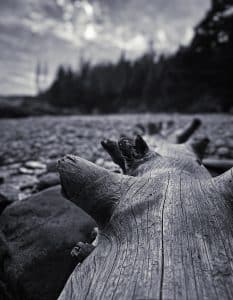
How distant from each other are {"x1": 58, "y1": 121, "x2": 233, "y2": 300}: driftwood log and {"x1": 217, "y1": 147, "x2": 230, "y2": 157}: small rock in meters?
3.23

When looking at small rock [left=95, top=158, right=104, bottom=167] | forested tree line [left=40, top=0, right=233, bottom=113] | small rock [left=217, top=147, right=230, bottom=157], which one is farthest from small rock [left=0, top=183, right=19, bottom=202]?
forested tree line [left=40, top=0, right=233, bottom=113]

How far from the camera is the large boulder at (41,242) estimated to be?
1408 millimetres

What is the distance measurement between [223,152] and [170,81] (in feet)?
60.7

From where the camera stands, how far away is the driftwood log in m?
0.76

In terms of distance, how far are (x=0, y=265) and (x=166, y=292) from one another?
1298 millimetres

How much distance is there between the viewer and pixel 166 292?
28.1 inches

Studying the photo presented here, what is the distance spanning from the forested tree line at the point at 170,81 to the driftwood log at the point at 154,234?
17.6 meters

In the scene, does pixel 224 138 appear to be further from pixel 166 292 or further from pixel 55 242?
pixel 166 292

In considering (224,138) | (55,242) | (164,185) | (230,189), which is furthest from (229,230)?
(224,138)

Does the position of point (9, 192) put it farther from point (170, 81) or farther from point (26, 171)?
point (170, 81)

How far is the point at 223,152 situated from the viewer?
454 centimetres

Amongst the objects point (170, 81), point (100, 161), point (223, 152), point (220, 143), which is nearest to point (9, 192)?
point (100, 161)

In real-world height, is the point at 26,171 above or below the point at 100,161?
below

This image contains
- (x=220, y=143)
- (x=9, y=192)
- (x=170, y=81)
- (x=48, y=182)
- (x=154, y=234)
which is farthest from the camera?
(x=170, y=81)
